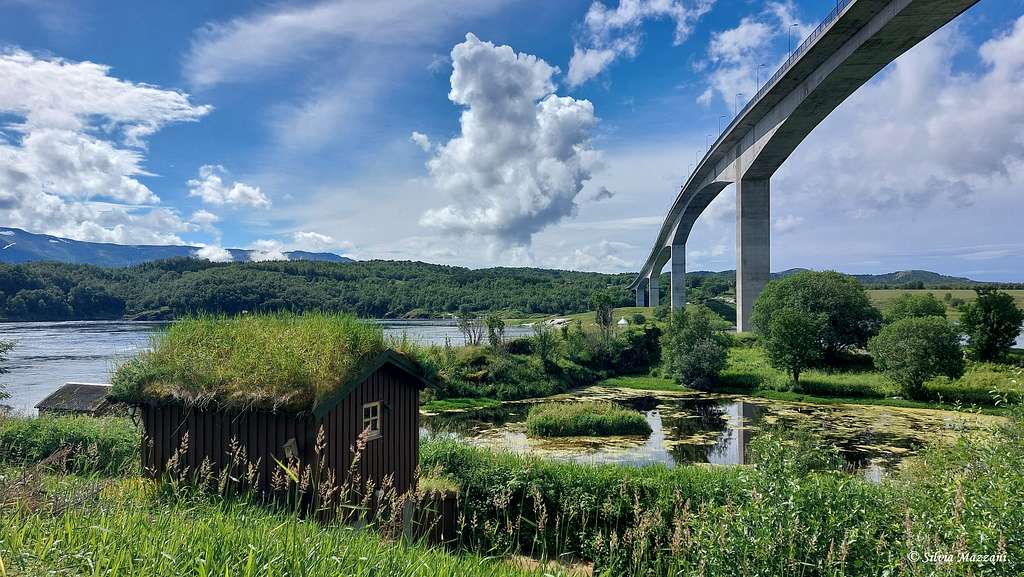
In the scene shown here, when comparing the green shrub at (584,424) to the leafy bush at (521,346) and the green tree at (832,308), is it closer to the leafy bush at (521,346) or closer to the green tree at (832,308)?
the leafy bush at (521,346)

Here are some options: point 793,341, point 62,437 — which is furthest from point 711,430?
point 62,437

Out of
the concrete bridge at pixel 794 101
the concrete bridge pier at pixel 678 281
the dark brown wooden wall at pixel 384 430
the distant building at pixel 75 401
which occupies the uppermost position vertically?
the concrete bridge at pixel 794 101

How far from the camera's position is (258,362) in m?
7.44

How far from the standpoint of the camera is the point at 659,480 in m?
9.69

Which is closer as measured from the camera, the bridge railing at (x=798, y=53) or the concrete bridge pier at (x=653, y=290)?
the bridge railing at (x=798, y=53)

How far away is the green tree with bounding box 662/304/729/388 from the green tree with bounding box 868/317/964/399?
8434 millimetres

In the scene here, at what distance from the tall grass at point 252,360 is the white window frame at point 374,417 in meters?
0.74

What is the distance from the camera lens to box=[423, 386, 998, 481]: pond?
18.1 meters

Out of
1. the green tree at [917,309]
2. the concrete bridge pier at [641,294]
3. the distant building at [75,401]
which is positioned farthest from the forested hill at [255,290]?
the green tree at [917,309]

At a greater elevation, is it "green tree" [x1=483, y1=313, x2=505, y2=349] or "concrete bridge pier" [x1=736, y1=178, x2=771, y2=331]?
"concrete bridge pier" [x1=736, y1=178, x2=771, y2=331]

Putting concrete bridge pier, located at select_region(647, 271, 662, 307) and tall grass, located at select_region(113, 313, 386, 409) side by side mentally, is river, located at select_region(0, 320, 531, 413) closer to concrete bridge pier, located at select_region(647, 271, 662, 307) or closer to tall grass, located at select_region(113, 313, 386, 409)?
tall grass, located at select_region(113, 313, 386, 409)

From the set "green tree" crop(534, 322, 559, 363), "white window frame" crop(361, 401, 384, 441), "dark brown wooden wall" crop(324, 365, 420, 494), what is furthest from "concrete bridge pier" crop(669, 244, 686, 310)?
"white window frame" crop(361, 401, 384, 441)

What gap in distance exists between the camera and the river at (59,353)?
25.2 m

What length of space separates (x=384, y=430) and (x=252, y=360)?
219cm
